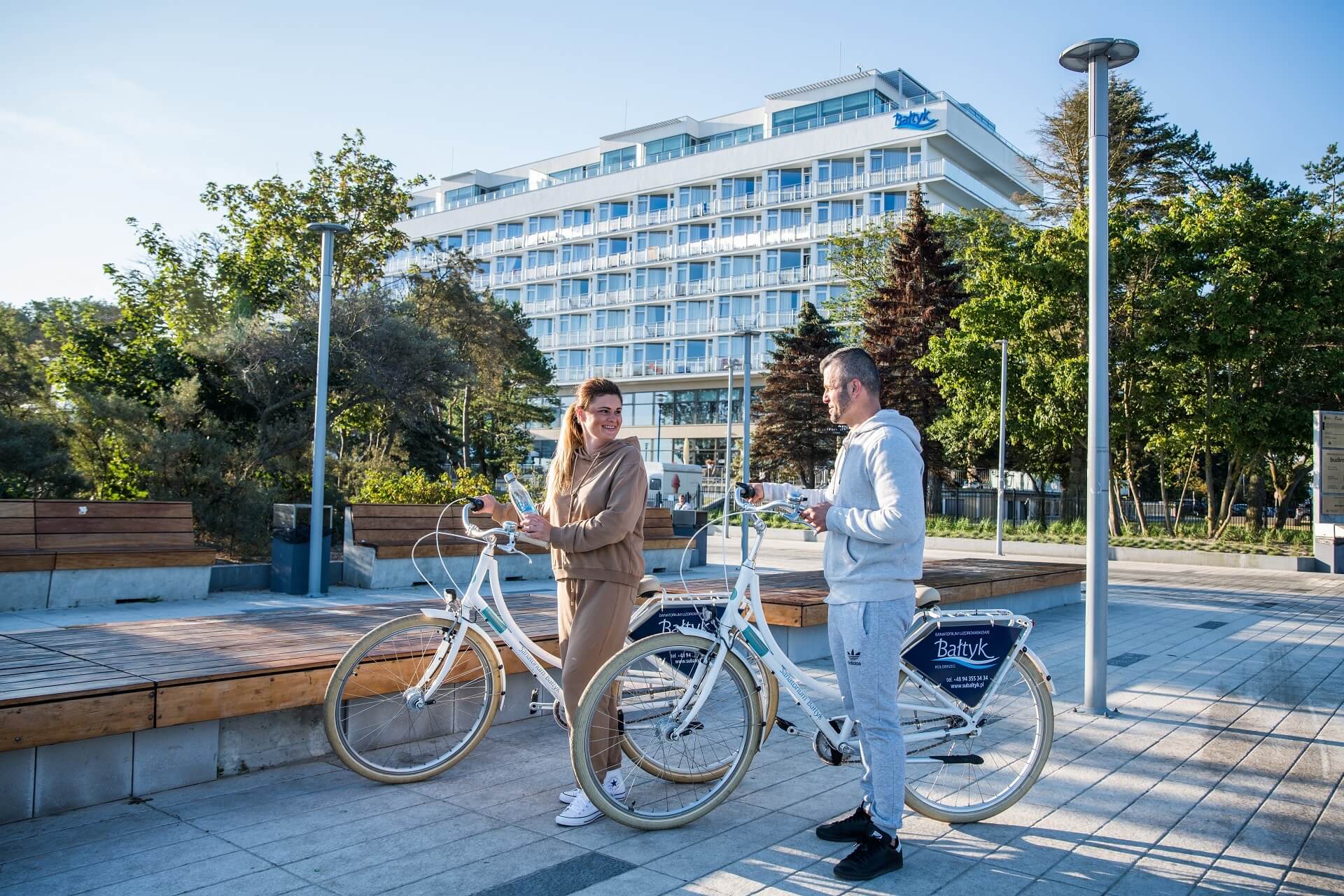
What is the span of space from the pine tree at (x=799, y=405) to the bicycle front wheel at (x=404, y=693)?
3891 centimetres

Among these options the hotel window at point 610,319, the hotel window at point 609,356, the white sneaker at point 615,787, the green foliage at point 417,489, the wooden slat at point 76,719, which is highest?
the hotel window at point 610,319

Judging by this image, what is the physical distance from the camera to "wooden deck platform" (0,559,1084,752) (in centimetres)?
389

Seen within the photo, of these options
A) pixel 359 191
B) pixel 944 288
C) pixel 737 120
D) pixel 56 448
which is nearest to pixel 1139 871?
pixel 56 448

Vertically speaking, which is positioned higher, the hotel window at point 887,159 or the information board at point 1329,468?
the hotel window at point 887,159

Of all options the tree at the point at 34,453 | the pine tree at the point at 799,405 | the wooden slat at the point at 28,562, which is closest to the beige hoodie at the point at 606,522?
the wooden slat at the point at 28,562

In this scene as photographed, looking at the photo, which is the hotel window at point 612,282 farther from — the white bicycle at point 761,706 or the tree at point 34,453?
the white bicycle at point 761,706

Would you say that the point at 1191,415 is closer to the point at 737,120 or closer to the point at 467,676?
the point at 467,676

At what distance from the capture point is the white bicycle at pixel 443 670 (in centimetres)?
440

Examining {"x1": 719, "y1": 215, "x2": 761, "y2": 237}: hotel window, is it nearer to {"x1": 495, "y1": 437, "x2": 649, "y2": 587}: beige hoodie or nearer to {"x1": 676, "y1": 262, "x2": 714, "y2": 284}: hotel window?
{"x1": 676, "y1": 262, "x2": 714, "y2": 284}: hotel window

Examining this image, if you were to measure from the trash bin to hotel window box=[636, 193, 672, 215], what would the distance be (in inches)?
2108

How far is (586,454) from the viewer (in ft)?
15.0

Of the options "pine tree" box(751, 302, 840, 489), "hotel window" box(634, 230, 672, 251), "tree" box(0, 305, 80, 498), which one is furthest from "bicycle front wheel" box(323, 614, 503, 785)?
"hotel window" box(634, 230, 672, 251)

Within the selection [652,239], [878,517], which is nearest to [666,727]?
[878,517]

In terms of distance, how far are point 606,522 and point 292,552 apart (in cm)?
867
